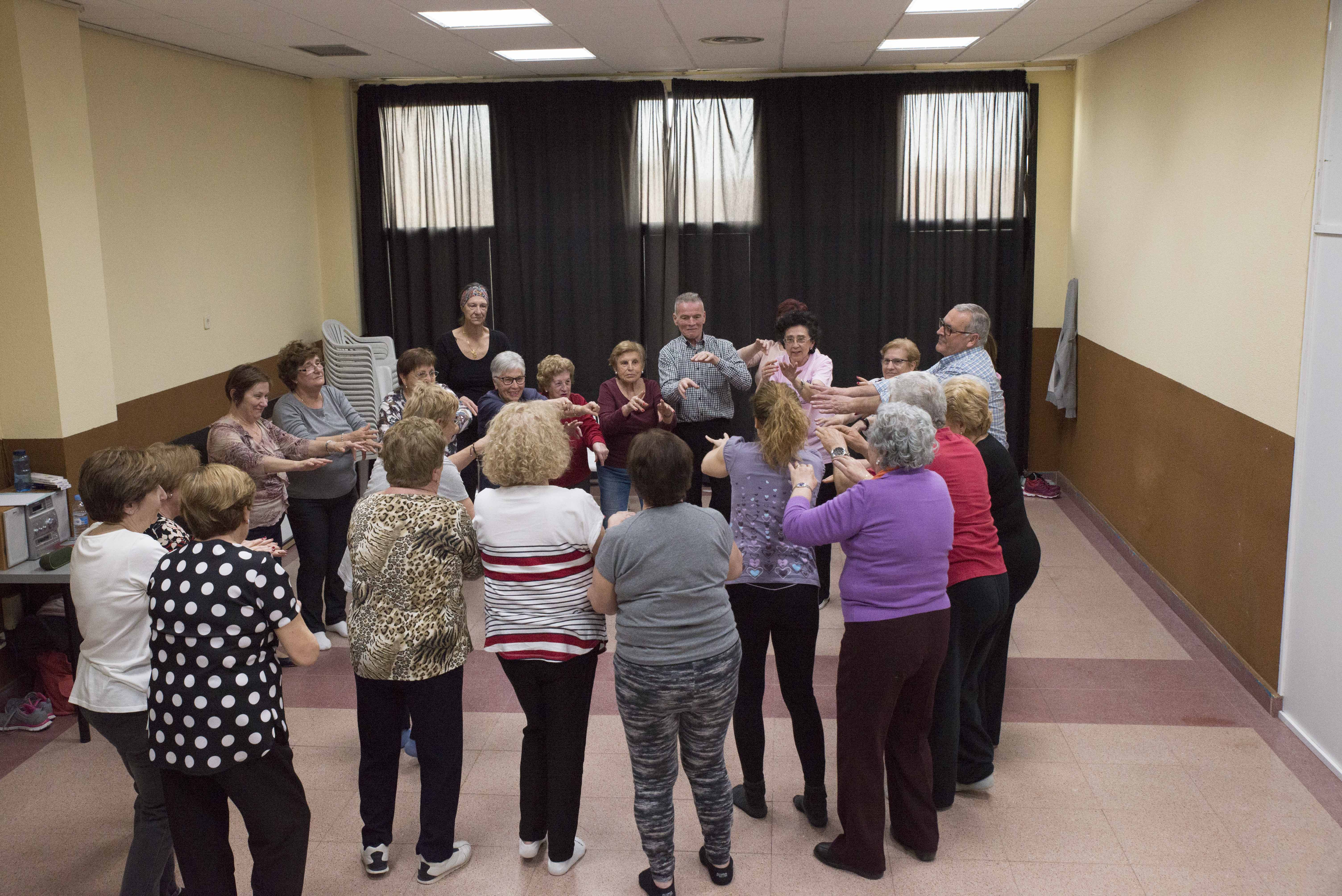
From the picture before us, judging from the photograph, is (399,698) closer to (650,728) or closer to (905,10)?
(650,728)

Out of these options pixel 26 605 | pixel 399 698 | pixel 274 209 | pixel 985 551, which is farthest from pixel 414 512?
pixel 274 209

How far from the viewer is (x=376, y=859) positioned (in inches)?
130

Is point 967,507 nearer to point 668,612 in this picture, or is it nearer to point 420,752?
point 668,612

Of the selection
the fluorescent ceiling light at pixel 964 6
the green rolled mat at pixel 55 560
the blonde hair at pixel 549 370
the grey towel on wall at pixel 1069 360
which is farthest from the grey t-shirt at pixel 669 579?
the grey towel on wall at pixel 1069 360

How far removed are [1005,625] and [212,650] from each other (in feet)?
8.59

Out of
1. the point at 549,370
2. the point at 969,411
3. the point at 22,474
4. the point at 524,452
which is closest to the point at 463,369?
the point at 549,370

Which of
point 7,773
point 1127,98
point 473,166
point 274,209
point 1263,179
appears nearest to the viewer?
point 7,773

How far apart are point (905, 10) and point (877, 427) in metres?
3.09

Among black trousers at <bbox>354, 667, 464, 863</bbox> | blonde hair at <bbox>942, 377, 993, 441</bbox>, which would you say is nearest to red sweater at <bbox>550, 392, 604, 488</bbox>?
black trousers at <bbox>354, 667, 464, 863</bbox>

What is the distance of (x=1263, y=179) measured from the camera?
14.7ft

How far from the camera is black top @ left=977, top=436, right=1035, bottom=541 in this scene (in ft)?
11.6

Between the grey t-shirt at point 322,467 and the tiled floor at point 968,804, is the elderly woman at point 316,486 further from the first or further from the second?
the tiled floor at point 968,804

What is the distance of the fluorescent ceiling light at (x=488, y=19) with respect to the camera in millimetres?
5074

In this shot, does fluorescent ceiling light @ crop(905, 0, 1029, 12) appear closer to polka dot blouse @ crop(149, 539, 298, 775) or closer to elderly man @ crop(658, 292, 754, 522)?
elderly man @ crop(658, 292, 754, 522)
